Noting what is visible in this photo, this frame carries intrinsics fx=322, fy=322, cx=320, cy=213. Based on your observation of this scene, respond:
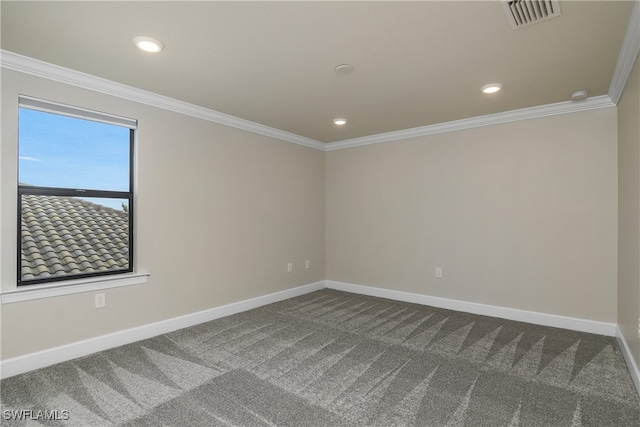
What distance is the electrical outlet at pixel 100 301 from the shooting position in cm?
289

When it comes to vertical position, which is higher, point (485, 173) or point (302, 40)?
point (302, 40)

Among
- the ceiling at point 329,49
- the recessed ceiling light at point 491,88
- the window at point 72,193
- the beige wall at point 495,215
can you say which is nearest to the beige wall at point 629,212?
the beige wall at point 495,215

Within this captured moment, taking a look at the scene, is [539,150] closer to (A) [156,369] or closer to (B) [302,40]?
(B) [302,40]

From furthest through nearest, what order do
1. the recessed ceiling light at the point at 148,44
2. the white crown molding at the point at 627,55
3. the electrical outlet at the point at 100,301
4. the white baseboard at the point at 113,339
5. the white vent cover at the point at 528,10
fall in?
the electrical outlet at the point at 100,301 → the white baseboard at the point at 113,339 → the recessed ceiling light at the point at 148,44 → the white crown molding at the point at 627,55 → the white vent cover at the point at 528,10

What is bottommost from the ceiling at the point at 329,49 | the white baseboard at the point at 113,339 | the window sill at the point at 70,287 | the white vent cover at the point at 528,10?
the white baseboard at the point at 113,339

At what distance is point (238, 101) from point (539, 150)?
337 cm

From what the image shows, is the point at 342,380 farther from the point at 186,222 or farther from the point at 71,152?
the point at 71,152

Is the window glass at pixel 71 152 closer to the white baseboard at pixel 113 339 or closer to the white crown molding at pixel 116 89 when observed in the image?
the white crown molding at pixel 116 89

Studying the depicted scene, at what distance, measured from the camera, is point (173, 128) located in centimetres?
345

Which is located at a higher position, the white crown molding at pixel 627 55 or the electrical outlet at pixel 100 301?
the white crown molding at pixel 627 55

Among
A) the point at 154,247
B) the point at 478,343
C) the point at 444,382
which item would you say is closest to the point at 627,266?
the point at 478,343

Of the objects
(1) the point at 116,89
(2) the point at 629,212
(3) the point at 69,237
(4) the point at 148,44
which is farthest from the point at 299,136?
(2) the point at 629,212

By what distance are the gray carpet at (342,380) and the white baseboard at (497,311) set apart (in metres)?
0.15

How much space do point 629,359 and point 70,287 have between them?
459 centimetres
